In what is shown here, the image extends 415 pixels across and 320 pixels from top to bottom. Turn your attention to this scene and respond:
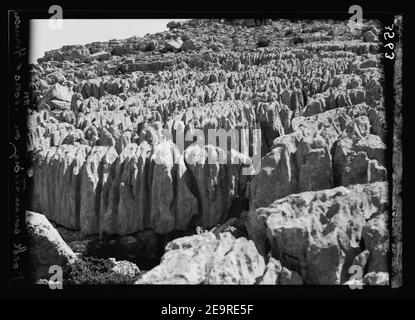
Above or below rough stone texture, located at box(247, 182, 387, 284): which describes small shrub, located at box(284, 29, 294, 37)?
above

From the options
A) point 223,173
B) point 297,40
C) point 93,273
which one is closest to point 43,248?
point 93,273

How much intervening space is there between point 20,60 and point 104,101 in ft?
20.4

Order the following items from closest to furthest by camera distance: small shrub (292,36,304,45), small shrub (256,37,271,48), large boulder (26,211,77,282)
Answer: large boulder (26,211,77,282), small shrub (256,37,271,48), small shrub (292,36,304,45)

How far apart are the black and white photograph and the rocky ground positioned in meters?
0.04

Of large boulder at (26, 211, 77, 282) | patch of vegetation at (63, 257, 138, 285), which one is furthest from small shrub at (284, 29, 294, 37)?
large boulder at (26, 211, 77, 282)

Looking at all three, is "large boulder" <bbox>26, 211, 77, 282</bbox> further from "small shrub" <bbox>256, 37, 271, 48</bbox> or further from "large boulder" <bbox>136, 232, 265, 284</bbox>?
"small shrub" <bbox>256, 37, 271, 48</bbox>

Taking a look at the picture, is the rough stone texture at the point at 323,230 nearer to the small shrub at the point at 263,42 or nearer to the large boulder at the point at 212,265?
the large boulder at the point at 212,265

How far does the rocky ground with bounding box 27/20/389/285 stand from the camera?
12.8 m

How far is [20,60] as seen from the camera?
43.9 feet

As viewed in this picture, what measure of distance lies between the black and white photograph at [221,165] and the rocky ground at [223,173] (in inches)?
1.4

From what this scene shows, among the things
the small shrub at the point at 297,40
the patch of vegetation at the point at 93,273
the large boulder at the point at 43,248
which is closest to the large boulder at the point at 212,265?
the patch of vegetation at the point at 93,273

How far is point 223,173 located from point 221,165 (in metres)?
0.22
